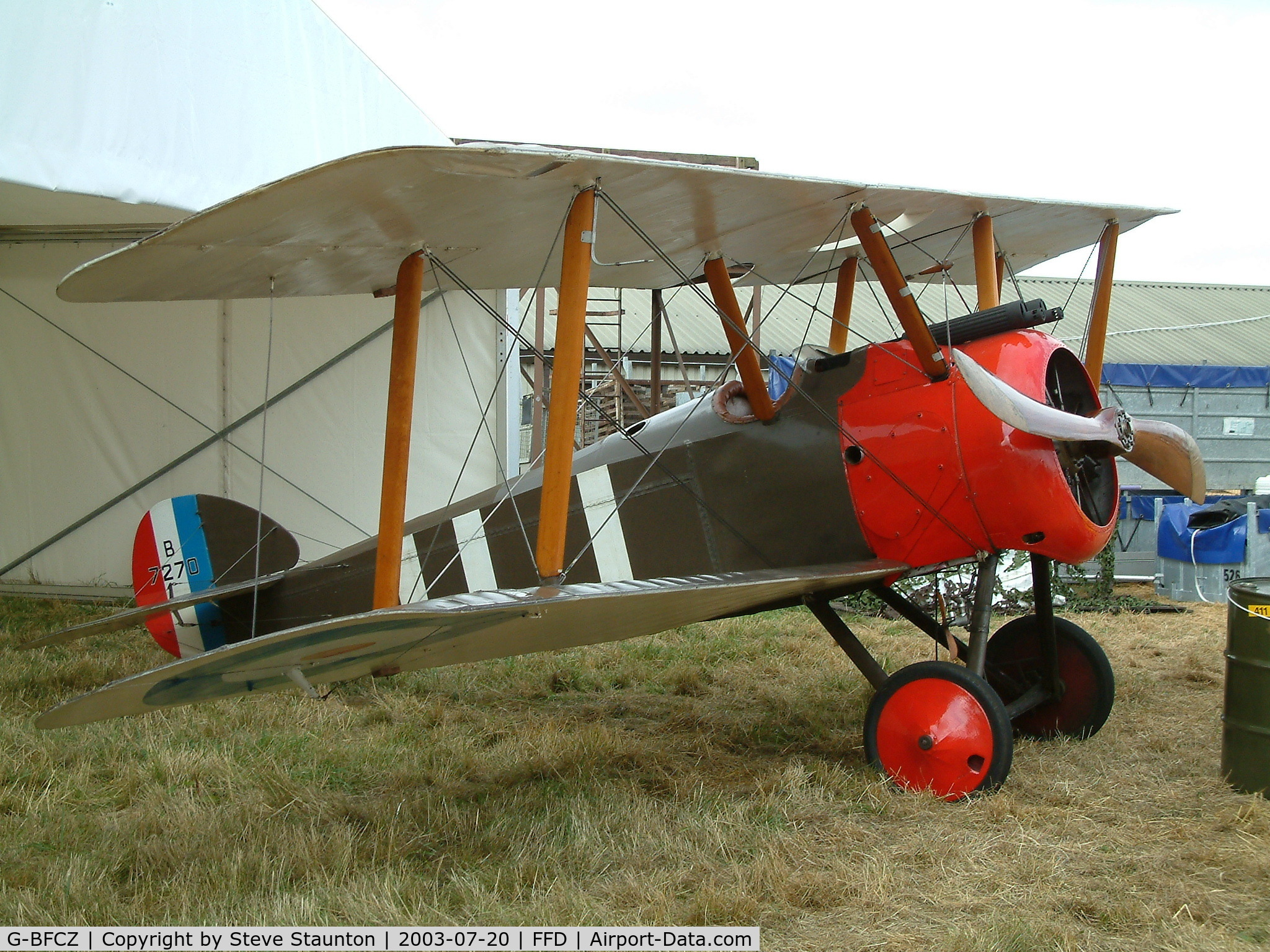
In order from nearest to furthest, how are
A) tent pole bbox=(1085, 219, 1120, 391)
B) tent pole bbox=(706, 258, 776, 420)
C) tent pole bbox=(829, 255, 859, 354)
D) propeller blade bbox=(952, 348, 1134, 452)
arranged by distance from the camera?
propeller blade bbox=(952, 348, 1134, 452) < tent pole bbox=(706, 258, 776, 420) < tent pole bbox=(829, 255, 859, 354) < tent pole bbox=(1085, 219, 1120, 391)

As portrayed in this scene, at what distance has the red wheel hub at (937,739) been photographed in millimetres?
3406

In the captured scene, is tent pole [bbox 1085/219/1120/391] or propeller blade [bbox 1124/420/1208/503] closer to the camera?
propeller blade [bbox 1124/420/1208/503]

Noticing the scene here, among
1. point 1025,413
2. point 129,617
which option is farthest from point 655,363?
point 1025,413

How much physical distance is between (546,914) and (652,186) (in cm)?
248

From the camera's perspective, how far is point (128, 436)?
891 centimetres

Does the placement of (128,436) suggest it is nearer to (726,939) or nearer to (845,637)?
(845,637)

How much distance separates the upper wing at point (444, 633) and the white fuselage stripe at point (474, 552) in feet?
3.09

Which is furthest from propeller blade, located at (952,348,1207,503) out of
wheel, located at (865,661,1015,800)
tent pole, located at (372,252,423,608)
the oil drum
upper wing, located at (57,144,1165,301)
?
tent pole, located at (372,252,423,608)

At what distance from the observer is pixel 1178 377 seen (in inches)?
551

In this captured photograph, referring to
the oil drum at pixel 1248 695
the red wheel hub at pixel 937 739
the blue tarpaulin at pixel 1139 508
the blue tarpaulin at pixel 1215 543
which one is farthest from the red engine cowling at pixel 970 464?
the blue tarpaulin at pixel 1139 508

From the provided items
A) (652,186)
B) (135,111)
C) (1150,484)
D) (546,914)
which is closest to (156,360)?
(135,111)

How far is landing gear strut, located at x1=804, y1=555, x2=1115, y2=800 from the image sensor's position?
11.2ft

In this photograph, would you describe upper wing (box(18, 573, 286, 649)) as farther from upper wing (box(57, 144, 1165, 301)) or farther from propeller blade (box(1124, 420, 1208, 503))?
propeller blade (box(1124, 420, 1208, 503))

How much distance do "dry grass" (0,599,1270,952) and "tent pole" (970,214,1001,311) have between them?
7.02 ft
